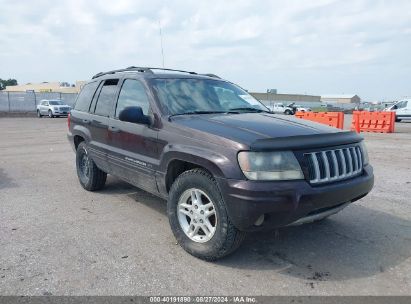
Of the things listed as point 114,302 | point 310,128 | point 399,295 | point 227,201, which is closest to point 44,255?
point 114,302

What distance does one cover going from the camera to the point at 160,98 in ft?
14.2

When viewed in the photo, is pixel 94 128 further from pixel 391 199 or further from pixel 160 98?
pixel 391 199

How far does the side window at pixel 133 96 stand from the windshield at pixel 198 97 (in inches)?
7.6

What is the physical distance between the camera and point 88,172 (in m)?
6.07

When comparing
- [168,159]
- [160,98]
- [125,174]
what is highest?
[160,98]

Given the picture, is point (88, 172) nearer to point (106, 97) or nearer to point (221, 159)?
point (106, 97)

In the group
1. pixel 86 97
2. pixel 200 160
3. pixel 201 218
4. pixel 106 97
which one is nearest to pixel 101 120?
pixel 106 97

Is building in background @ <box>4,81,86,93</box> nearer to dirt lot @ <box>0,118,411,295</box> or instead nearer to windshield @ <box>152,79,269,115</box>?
dirt lot @ <box>0,118,411,295</box>

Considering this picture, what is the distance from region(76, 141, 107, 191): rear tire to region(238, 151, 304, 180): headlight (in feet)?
11.0

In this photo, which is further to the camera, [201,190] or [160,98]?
[160,98]

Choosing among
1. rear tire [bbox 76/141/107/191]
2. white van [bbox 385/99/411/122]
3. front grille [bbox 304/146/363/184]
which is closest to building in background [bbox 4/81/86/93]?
white van [bbox 385/99/411/122]

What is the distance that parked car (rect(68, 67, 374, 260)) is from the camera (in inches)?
126

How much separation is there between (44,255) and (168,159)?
1.52 m

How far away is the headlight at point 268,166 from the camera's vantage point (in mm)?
3193
